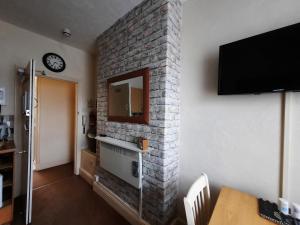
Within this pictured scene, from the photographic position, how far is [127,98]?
1804 mm

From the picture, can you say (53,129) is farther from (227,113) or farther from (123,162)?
(227,113)

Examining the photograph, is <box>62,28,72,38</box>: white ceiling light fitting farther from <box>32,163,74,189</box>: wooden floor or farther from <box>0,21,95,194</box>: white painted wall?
<box>32,163,74,189</box>: wooden floor

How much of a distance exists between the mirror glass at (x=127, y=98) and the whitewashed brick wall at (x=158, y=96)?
144 mm

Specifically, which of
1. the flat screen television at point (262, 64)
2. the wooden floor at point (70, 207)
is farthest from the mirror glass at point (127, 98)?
the wooden floor at point (70, 207)

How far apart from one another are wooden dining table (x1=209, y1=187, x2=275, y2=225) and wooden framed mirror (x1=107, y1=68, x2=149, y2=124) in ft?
3.05

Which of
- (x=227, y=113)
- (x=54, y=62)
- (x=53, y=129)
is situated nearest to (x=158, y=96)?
(x=227, y=113)

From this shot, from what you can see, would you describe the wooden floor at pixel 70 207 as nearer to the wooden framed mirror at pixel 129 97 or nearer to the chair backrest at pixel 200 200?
the chair backrest at pixel 200 200

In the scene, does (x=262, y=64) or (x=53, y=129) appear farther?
(x=53, y=129)

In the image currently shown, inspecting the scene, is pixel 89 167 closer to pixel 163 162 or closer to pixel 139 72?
pixel 163 162

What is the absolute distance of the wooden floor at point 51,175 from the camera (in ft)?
8.38

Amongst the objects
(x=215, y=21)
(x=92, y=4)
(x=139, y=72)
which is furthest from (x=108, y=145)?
(x=215, y=21)

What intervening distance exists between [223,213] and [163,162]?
0.63 metres

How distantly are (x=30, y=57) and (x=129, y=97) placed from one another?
1.76 metres

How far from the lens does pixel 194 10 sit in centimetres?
151
